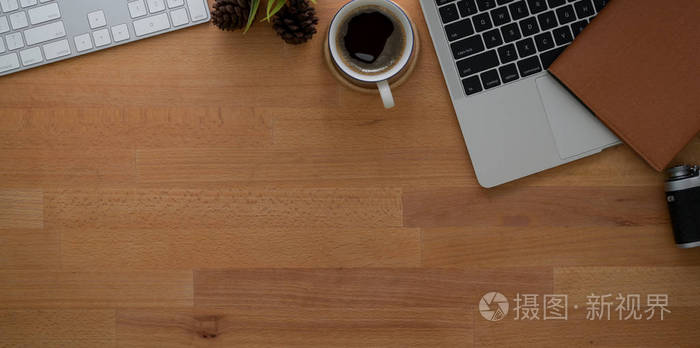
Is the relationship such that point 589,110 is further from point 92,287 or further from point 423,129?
point 92,287

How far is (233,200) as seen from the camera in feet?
2.42

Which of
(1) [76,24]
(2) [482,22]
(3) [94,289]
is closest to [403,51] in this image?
(2) [482,22]

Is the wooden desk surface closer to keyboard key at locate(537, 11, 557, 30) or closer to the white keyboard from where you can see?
the white keyboard

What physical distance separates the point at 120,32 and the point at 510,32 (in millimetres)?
518

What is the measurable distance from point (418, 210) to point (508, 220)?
0.13m

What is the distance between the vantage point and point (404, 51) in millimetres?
679

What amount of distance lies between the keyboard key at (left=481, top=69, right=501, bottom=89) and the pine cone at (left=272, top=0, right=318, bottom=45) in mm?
232

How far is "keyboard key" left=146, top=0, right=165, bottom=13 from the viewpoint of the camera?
27.6 inches

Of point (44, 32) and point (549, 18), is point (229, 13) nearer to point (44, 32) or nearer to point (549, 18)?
point (44, 32)

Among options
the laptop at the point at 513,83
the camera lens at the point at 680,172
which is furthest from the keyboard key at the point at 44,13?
the camera lens at the point at 680,172

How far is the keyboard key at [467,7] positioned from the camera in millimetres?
701

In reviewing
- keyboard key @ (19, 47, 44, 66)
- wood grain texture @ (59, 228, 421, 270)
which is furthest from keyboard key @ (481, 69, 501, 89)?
keyboard key @ (19, 47, 44, 66)

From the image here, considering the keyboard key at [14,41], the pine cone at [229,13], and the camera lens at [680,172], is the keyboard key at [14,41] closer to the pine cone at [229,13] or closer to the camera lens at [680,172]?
the pine cone at [229,13]

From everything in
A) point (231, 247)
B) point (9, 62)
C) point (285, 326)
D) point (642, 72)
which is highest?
point (9, 62)
